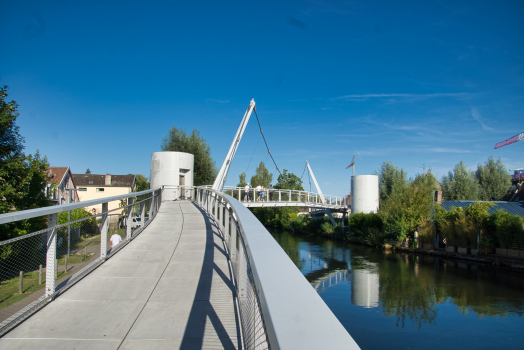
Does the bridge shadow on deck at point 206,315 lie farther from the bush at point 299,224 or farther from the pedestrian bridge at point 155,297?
the bush at point 299,224

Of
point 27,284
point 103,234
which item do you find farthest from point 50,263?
point 103,234

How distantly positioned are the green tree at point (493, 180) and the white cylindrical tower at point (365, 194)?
15.0 m

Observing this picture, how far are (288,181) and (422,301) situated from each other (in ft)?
179

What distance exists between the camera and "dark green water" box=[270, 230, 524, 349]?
40.8ft

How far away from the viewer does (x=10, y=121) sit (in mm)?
Answer: 16531

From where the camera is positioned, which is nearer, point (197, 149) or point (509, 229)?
point (509, 229)

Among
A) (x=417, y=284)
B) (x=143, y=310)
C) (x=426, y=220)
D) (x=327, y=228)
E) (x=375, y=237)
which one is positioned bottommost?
(x=417, y=284)

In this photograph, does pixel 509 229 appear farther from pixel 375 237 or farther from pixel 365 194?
pixel 365 194

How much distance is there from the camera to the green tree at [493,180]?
4191 cm

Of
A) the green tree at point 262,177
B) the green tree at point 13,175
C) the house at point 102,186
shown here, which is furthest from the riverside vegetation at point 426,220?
the house at point 102,186

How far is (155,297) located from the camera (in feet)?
13.7

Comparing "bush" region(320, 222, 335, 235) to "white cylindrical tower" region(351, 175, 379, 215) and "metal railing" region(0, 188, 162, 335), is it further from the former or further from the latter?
"metal railing" region(0, 188, 162, 335)

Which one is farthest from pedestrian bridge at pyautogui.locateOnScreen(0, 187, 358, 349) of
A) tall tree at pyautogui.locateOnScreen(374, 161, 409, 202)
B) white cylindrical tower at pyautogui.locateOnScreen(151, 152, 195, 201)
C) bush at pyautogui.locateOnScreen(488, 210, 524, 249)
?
tall tree at pyautogui.locateOnScreen(374, 161, 409, 202)

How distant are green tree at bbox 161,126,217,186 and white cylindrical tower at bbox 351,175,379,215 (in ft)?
52.6
